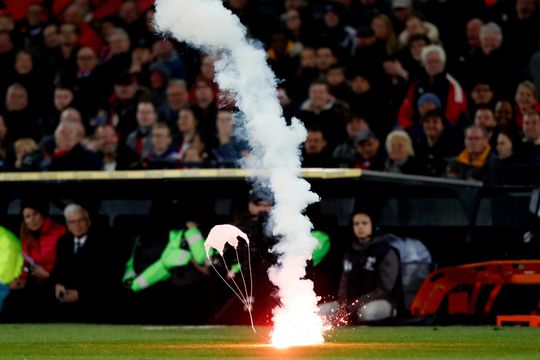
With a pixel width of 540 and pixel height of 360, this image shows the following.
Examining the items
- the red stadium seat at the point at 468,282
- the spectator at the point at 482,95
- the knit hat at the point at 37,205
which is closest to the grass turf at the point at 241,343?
the red stadium seat at the point at 468,282

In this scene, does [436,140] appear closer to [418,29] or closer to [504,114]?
[504,114]

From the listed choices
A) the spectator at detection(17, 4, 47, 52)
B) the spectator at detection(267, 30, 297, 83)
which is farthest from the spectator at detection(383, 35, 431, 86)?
the spectator at detection(17, 4, 47, 52)

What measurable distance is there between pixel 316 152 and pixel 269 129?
4939mm

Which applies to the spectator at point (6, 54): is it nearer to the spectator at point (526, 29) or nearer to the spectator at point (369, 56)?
the spectator at point (369, 56)

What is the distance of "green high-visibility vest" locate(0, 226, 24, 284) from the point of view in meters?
20.2

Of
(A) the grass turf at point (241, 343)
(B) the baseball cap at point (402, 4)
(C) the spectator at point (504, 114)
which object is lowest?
(A) the grass turf at point (241, 343)

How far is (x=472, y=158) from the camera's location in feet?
63.5

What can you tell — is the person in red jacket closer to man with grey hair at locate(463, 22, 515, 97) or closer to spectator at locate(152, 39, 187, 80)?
spectator at locate(152, 39, 187, 80)

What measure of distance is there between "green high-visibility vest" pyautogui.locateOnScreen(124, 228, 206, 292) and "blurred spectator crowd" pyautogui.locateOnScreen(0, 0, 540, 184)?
Result: 963 mm

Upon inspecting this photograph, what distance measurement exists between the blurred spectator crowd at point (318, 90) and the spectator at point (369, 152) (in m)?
0.02

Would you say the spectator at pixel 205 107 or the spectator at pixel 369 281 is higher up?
the spectator at pixel 205 107

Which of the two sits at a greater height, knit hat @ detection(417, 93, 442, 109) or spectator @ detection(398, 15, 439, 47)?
spectator @ detection(398, 15, 439, 47)

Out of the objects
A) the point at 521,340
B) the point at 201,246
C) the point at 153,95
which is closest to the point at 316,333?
the point at 521,340

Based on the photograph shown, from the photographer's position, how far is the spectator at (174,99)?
906 inches
